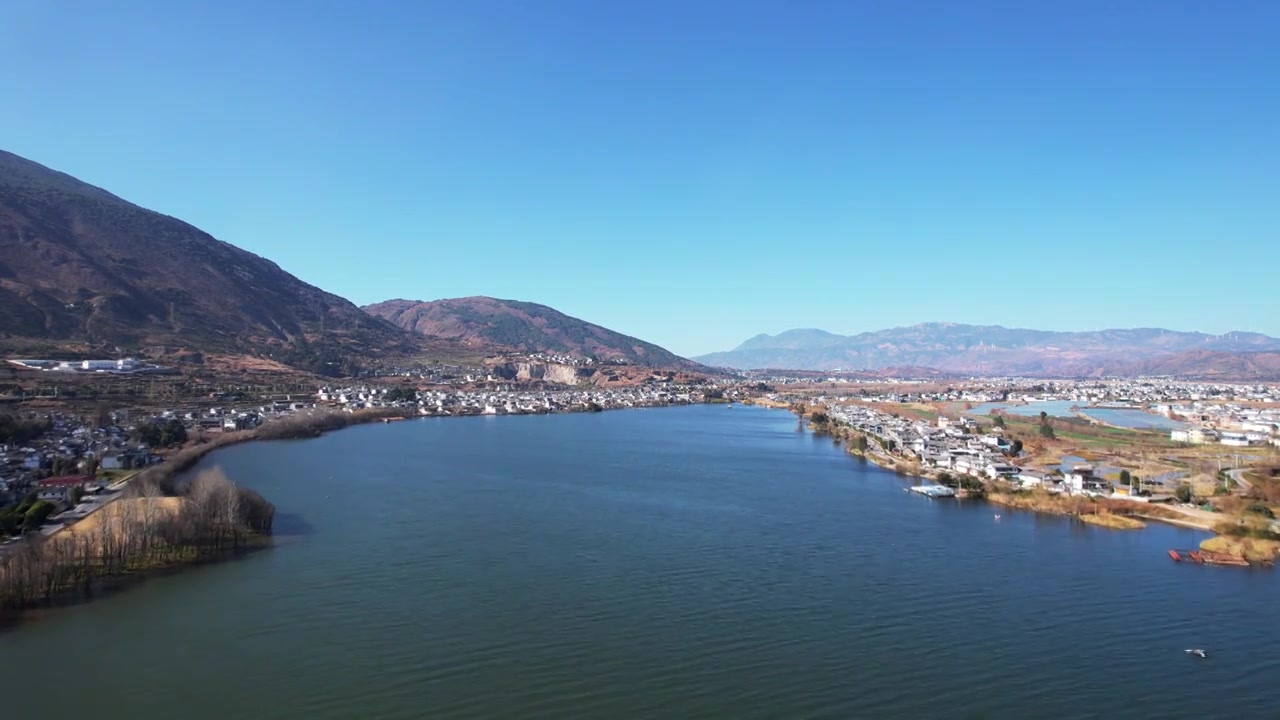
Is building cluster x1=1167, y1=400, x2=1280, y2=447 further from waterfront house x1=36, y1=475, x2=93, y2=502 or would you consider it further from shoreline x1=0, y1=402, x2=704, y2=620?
waterfront house x1=36, y1=475, x2=93, y2=502

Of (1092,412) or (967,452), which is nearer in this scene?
(967,452)

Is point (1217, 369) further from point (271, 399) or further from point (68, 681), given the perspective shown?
point (68, 681)

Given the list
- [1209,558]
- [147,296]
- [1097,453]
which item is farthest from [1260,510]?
[147,296]

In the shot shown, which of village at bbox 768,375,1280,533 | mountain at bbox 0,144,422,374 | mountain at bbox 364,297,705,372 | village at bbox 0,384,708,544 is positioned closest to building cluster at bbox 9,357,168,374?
mountain at bbox 0,144,422,374

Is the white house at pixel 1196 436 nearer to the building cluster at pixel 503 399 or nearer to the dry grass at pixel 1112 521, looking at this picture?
the dry grass at pixel 1112 521

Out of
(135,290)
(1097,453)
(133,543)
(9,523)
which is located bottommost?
(1097,453)

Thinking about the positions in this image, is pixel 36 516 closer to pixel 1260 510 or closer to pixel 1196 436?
pixel 1260 510

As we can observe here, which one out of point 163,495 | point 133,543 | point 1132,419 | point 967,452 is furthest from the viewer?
point 1132,419
